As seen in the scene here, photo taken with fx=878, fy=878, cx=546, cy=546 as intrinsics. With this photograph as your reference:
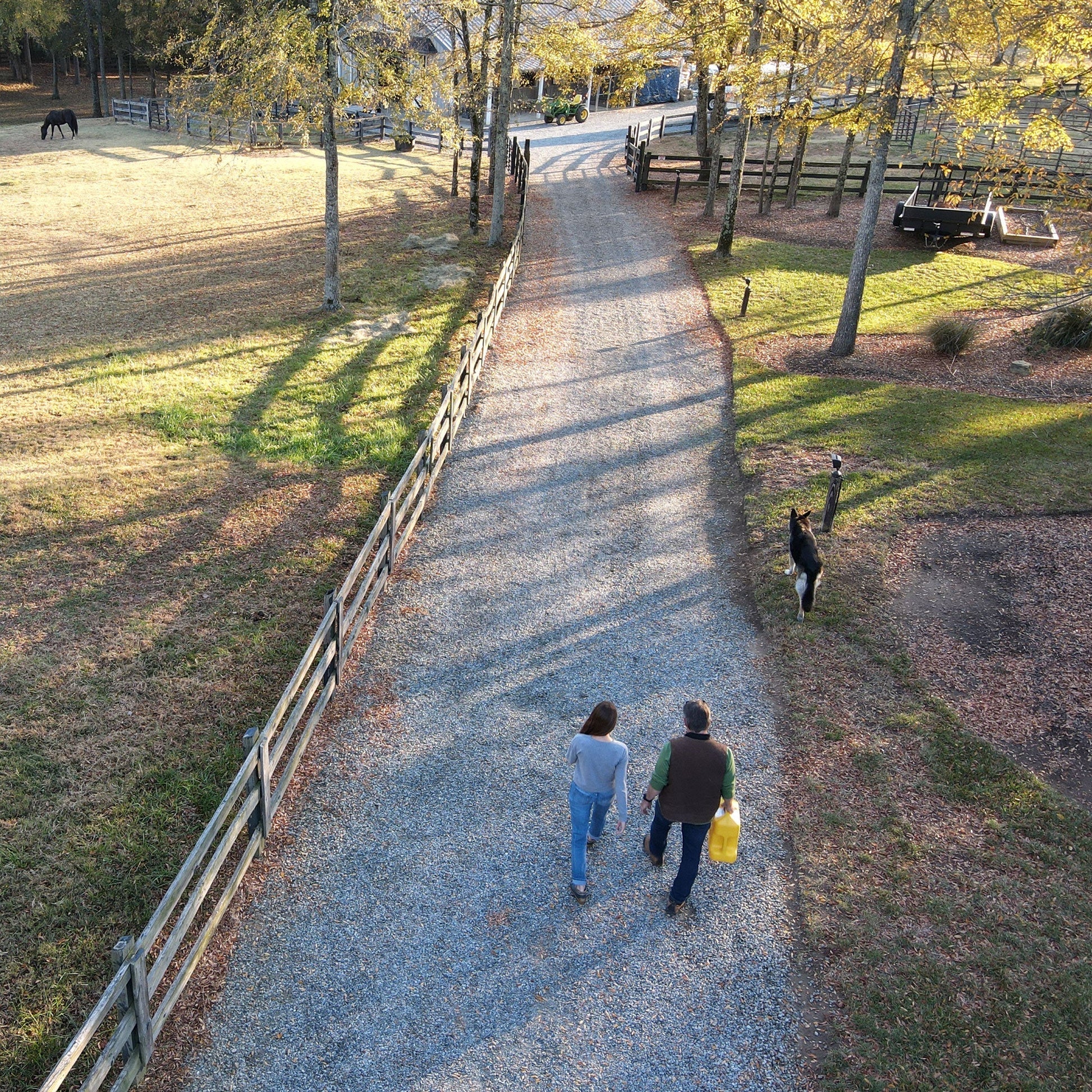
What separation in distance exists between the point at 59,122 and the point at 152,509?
3655 centimetres

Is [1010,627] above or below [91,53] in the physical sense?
below

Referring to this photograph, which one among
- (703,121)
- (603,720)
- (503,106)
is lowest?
(603,720)

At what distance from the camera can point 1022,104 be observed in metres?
13.7

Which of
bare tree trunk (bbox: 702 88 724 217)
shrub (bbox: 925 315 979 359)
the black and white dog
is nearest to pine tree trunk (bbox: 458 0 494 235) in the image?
bare tree trunk (bbox: 702 88 724 217)

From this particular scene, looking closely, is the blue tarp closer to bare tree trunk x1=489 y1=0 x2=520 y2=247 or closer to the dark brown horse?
the dark brown horse

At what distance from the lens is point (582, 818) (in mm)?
6320

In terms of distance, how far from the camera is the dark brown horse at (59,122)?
1519 inches

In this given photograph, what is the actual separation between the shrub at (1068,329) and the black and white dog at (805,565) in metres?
11.4

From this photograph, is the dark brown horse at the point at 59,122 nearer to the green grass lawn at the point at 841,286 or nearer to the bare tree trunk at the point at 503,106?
the bare tree trunk at the point at 503,106

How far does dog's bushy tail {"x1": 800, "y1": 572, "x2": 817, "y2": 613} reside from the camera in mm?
9594

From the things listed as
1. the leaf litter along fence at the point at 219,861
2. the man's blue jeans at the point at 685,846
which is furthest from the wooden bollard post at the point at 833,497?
the man's blue jeans at the point at 685,846

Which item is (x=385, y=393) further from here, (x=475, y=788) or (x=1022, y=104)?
(x=1022, y=104)

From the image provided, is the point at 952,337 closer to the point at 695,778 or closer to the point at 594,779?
the point at 695,778

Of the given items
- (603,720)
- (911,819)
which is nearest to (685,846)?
(603,720)
